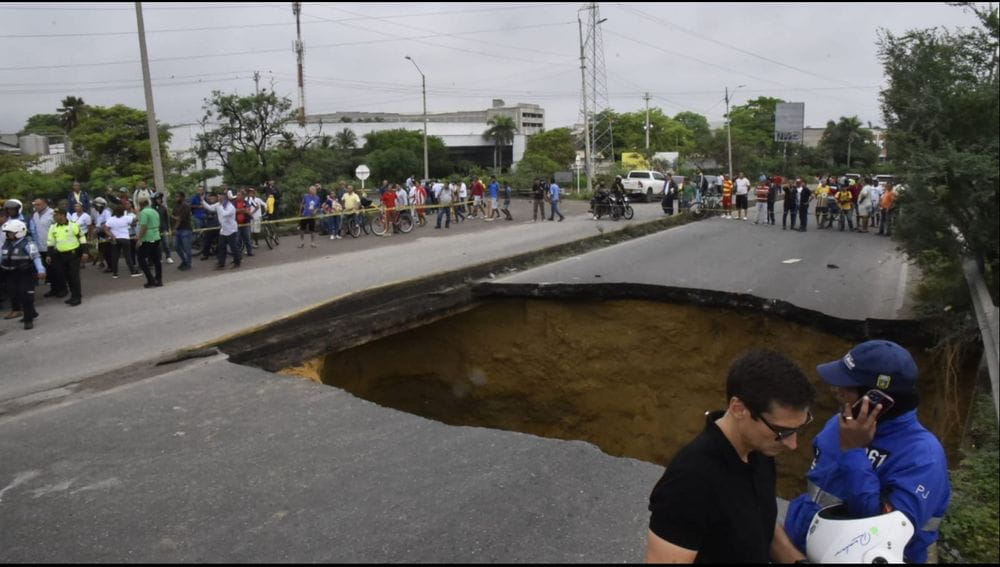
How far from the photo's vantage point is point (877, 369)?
2.49 metres

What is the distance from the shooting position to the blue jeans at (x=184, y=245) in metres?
14.0

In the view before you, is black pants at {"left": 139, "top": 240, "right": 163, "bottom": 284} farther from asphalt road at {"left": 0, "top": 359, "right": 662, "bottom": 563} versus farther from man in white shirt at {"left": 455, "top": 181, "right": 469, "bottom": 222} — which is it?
man in white shirt at {"left": 455, "top": 181, "right": 469, "bottom": 222}

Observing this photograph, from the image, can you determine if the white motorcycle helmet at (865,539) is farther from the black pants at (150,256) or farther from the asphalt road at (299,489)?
the black pants at (150,256)

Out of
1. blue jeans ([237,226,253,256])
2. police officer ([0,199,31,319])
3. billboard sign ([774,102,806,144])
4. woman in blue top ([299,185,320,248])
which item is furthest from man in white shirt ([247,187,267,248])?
billboard sign ([774,102,806,144])

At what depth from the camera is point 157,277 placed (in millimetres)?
12375

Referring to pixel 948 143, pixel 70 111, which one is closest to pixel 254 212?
pixel 948 143

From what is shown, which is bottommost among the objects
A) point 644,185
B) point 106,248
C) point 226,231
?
point 106,248

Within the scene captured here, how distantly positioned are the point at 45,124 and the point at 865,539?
6822 cm

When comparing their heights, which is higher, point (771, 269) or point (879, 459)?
point (879, 459)

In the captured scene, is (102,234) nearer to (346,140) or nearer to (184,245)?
(184,245)

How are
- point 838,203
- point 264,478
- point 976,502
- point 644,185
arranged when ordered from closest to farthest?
point 976,502 → point 264,478 → point 838,203 → point 644,185

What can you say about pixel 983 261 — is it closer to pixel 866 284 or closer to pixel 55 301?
pixel 866 284

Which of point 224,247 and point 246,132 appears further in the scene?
point 246,132

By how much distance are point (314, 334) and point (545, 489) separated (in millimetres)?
4742
